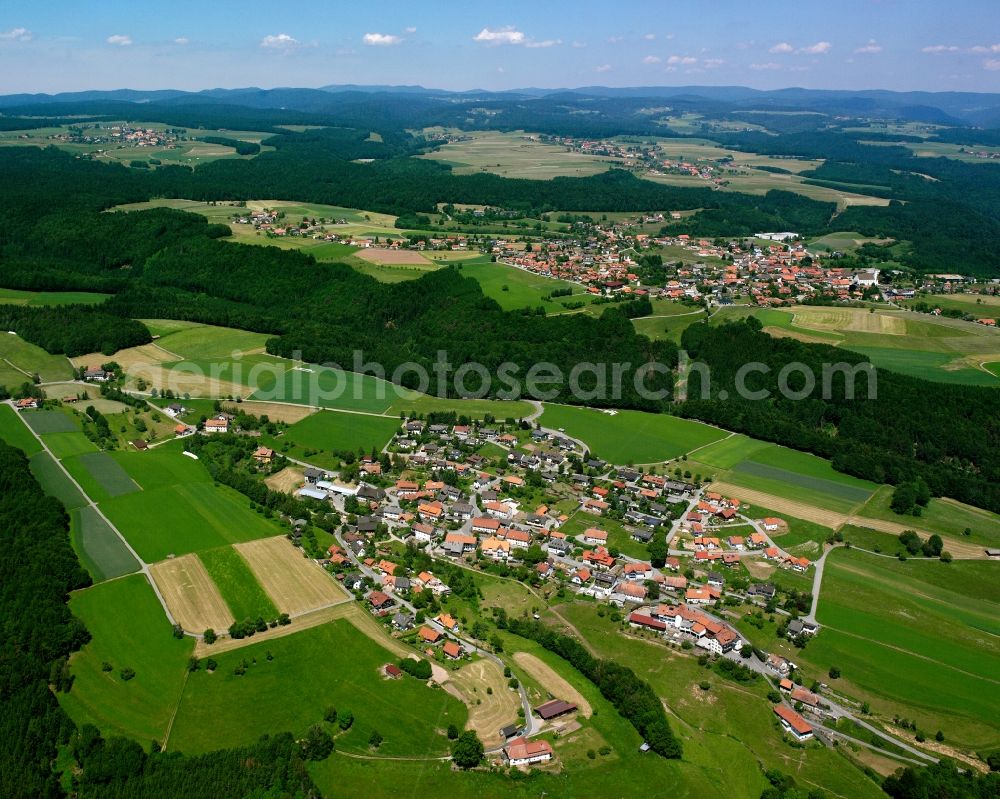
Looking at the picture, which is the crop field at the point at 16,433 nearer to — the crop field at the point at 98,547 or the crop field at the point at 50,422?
the crop field at the point at 50,422

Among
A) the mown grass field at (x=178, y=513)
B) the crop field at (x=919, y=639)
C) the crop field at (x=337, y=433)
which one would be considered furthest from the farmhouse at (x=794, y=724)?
the crop field at (x=337, y=433)

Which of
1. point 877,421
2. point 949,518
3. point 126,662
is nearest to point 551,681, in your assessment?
point 126,662

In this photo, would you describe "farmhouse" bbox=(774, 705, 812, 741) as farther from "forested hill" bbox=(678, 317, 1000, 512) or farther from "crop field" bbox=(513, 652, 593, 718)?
"forested hill" bbox=(678, 317, 1000, 512)

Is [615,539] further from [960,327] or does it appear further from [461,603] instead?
[960,327]

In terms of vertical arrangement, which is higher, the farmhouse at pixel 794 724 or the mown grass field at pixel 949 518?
the mown grass field at pixel 949 518

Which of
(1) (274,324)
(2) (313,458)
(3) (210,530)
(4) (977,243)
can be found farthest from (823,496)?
(4) (977,243)

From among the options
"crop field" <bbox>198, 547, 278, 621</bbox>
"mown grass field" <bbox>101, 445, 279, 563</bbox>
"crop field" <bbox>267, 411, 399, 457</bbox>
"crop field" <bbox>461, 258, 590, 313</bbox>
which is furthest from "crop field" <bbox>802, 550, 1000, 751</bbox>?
"crop field" <bbox>461, 258, 590, 313</bbox>

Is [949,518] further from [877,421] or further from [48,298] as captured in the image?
[48,298]
